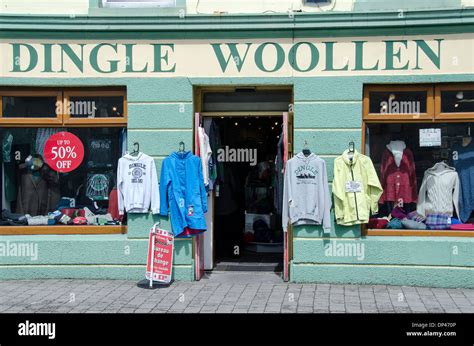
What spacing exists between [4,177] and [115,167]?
1703mm

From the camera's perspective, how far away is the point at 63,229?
396 inches

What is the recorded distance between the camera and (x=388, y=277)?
31.3 feet

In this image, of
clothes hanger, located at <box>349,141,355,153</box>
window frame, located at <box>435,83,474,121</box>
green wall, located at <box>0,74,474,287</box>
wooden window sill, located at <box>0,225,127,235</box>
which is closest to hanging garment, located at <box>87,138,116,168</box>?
green wall, located at <box>0,74,474,287</box>

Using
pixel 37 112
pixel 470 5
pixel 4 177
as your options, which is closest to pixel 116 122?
pixel 37 112

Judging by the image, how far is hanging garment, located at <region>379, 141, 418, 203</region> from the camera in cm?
996

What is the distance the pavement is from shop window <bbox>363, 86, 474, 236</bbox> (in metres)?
1.00

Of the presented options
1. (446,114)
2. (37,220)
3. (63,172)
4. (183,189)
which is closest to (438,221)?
(446,114)

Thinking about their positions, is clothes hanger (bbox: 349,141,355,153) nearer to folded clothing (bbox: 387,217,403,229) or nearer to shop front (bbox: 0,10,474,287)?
shop front (bbox: 0,10,474,287)

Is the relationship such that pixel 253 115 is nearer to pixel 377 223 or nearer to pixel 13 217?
pixel 377 223

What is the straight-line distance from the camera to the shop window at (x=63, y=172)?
33.2 ft

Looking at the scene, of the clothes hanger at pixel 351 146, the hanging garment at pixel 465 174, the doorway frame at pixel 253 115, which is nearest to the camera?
the clothes hanger at pixel 351 146

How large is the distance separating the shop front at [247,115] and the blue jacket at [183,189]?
0.02m

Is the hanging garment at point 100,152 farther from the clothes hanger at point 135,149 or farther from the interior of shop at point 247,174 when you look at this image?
the interior of shop at point 247,174

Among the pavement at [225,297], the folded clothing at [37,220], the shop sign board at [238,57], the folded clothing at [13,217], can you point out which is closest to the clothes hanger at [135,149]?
the shop sign board at [238,57]
